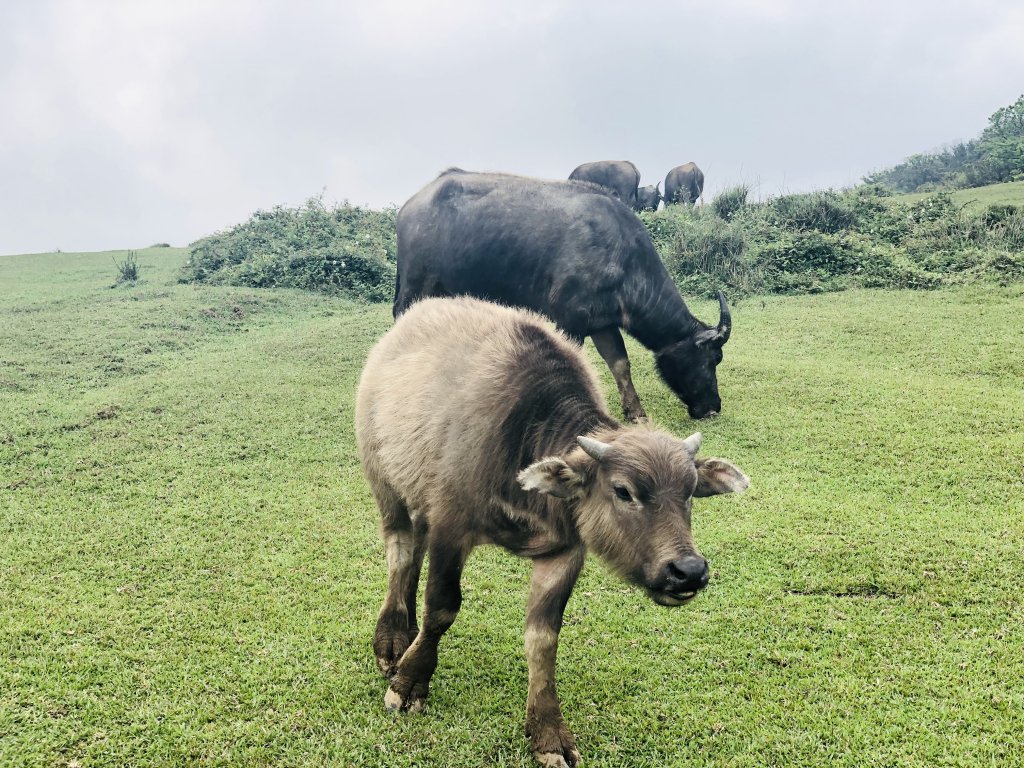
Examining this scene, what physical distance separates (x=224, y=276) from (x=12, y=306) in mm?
4523

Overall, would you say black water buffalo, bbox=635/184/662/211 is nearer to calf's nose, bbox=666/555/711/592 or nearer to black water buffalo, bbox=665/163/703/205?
black water buffalo, bbox=665/163/703/205

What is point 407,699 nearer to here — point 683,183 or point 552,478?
point 552,478

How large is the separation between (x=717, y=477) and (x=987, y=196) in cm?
2137

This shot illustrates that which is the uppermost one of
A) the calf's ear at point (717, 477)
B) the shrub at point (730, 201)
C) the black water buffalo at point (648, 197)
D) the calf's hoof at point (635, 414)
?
the black water buffalo at point (648, 197)

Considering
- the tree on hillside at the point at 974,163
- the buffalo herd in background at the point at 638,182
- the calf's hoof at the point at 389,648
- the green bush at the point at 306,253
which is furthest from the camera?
the buffalo herd in background at the point at 638,182

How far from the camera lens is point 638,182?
27.8 meters

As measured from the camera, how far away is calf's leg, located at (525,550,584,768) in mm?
3531

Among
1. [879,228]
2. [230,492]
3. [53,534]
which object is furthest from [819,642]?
[879,228]

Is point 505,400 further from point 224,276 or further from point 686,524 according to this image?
point 224,276

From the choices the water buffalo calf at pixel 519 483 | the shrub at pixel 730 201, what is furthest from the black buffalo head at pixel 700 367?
the shrub at pixel 730 201

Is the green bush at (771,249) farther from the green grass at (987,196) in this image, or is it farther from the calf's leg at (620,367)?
the calf's leg at (620,367)

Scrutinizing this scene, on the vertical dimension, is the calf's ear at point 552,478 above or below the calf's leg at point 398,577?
above

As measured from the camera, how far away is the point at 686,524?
322cm

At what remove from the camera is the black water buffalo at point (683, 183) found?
3075 centimetres
